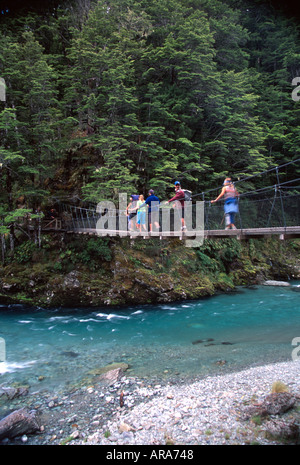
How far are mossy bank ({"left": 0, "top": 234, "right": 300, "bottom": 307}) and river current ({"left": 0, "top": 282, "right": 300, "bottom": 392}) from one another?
0.47 metres

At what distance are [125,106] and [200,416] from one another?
32.8 ft

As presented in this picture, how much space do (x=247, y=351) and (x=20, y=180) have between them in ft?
30.3

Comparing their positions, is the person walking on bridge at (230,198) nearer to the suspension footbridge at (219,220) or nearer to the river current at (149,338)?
the suspension footbridge at (219,220)

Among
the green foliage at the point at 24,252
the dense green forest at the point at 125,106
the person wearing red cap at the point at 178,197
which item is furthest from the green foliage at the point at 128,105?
the person wearing red cap at the point at 178,197

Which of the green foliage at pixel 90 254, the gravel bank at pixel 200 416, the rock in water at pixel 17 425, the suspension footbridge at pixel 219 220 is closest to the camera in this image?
the gravel bank at pixel 200 416

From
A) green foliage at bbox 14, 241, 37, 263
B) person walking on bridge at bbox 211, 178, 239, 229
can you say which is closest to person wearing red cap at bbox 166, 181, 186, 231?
person walking on bridge at bbox 211, 178, 239, 229

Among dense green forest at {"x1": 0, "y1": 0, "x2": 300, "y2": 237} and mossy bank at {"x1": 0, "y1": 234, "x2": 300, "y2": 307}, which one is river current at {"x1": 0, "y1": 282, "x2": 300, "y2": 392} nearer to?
mossy bank at {"x1": 0, "y1": 234, "x2": 300, "y2": 307}

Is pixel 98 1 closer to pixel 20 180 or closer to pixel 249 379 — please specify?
pixel 20 180

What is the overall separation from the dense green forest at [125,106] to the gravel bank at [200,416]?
5964mm

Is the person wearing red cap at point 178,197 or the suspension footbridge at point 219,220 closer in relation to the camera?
the suspension footbridge at point 219,220

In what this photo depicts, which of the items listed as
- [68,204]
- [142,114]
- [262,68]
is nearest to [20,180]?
[68,204]

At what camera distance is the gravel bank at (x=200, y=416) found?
10.3 ft

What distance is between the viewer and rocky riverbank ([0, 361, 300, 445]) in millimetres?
3180

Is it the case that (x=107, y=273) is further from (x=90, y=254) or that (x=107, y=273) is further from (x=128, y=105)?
(x=128, y=105)
